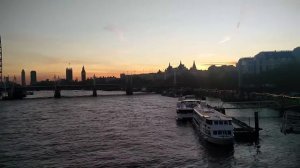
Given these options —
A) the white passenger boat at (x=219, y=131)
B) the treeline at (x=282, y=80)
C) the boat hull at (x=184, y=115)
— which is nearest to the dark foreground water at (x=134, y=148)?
the white passenger boat at (x=219, y=131)

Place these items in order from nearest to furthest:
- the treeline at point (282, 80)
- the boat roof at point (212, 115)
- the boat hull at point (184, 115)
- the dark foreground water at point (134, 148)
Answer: the dark foreground water at point (134, 148) < the boat roof at point (212, 115) < the boat hull at point (184, 115) < the treeline at point (282, 80)

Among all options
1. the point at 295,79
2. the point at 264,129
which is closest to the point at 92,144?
the point at 264,129

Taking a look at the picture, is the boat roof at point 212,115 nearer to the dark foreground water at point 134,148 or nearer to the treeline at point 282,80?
the dark foreground water at point 134,148

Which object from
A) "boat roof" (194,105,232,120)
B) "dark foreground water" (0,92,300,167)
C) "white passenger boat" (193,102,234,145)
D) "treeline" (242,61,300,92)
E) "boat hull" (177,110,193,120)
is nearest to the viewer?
"dark foreground water" (0,92,300,167)

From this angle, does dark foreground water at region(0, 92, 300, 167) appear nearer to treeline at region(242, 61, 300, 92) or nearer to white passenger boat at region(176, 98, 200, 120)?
white passenger boat at region(176, 98, 200, 120)

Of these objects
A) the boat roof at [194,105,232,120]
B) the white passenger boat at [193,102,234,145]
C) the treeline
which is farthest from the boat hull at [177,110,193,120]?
the treeline

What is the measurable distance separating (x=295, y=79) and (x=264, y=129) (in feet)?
278

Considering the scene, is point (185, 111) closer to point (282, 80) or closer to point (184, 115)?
point (184, 115)

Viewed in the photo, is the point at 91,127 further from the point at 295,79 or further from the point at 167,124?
the point at 295,79

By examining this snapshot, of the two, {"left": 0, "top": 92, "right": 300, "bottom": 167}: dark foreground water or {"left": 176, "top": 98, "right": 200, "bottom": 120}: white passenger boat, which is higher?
{"left": 176, "top": 98, "right": 200, "bottom": 120}: white passenger boat

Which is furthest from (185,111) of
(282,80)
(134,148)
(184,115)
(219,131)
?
(282,80)

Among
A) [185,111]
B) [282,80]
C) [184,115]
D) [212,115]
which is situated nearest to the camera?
[212,115]

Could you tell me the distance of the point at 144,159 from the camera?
39.1 meters

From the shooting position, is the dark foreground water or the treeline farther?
the treeline
